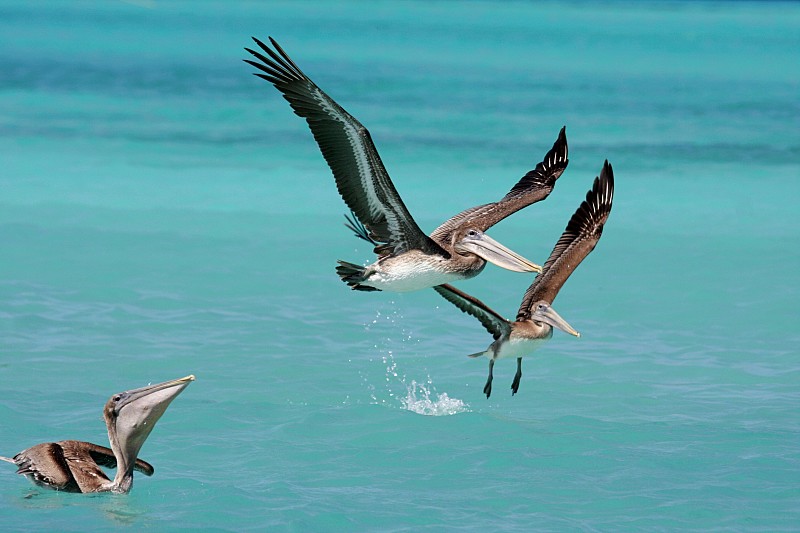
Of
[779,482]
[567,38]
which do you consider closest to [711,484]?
[779,482]

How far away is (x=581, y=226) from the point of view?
1134 centimetres

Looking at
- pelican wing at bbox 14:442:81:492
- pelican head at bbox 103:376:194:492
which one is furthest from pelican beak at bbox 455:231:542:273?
pelican wing at bbox 14:442:81:492

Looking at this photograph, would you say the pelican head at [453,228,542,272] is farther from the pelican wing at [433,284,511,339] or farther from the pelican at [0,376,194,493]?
the pelican at [0,376,194,493]

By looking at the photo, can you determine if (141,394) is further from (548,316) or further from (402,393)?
(548,316)

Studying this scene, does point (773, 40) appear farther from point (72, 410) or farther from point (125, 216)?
point (72, 410)

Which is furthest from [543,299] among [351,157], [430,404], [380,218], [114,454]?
[114,454]

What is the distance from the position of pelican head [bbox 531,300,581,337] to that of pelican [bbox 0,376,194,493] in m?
3.60

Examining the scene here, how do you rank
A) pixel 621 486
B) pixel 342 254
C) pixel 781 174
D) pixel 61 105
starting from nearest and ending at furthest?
pixel 621 486 → pixel 342 254 → pixel 781 174 → pixel 61 105

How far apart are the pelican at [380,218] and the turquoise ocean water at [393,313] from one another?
1.17 m

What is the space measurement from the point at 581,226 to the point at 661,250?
191 inches

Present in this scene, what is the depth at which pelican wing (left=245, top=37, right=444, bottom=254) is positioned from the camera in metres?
8.64

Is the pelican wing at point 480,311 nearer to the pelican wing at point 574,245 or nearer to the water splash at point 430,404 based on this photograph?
the pelican wing at point 574,245

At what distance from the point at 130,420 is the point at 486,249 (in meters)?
3.17

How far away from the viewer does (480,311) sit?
10.4m
